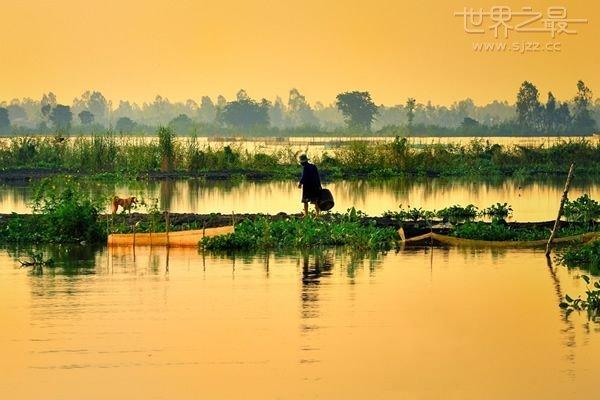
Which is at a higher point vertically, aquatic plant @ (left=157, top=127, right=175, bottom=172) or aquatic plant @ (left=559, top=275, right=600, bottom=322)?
aquatic plant @ (left=157, top=127, right=175, bottom=172)

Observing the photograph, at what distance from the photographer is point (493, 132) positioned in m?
89.4

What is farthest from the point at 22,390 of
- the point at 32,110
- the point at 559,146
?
the point at 32,110

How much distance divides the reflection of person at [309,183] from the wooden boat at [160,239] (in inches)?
74.9

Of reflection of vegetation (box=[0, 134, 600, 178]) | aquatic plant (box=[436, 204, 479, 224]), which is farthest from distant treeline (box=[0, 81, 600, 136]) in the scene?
aquatic plant (box=[436, 204, 479, 224])

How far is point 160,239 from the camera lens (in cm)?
2105

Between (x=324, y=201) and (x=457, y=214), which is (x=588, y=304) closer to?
(x=324, y=201)

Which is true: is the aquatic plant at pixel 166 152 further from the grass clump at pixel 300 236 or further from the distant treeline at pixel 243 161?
the grass clump at pixel 300 236

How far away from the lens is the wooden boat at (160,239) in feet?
68.0

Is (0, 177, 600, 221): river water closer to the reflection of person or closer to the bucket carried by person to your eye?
the bucket carried by person

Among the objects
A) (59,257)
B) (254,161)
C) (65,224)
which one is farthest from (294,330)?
(254,161)

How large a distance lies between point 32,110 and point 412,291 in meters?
108

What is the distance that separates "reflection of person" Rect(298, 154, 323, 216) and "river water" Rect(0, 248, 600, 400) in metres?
2.80

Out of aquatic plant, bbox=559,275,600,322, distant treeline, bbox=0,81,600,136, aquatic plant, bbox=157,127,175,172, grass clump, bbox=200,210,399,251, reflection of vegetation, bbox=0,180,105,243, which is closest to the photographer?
aquatic plant, bbox=559,275,600,322

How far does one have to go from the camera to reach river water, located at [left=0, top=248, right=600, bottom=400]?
11094 millimetres
